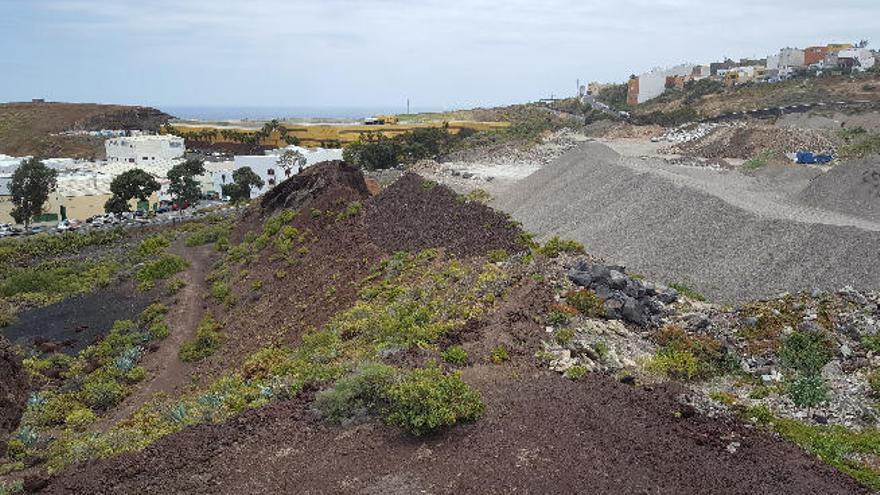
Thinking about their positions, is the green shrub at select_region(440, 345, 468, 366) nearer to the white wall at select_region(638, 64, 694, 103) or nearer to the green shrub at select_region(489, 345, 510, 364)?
the green shrub at select_region(489, 345, 510, 364)

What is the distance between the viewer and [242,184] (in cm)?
5684

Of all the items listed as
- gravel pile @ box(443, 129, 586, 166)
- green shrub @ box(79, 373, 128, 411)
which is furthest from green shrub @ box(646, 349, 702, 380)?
gravel pile @ box(443, 129, 586, 166)

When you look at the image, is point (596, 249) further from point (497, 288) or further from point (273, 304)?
point (273, 304)

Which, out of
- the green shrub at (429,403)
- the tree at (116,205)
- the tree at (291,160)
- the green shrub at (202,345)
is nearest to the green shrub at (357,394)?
the green shrub at (429,403)

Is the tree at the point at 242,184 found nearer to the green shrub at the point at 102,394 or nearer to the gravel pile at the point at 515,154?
the gravel pile at the point at 515,154

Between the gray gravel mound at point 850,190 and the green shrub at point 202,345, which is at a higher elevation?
the gray gravel mound at point 850,190

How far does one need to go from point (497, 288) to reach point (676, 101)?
77178 mm

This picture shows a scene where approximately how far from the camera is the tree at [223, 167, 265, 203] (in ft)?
185

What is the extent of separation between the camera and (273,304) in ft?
78.2

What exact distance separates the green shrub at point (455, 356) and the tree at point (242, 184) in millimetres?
44711

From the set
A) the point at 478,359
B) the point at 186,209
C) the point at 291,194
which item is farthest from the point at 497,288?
the point at 186,209

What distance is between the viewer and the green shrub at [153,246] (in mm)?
35281

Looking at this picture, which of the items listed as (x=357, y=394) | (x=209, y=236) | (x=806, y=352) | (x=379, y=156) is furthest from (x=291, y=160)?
(x=806, y=352)

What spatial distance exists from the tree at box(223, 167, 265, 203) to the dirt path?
80.0ft
